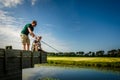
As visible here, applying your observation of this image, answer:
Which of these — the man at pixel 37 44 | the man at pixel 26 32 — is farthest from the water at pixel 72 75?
the man at pixel 26 32

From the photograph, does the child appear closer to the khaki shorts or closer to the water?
the khaki shorts

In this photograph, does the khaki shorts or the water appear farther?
the water

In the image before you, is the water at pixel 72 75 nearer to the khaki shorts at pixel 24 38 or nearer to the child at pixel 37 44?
the child at pixel 37 44

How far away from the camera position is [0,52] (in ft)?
45.9

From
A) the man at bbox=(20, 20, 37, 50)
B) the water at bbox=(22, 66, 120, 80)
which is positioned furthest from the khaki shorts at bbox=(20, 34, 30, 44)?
the water at bbox=(22, 66, 120, 80)

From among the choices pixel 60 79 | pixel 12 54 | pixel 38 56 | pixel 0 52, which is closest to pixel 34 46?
pixel 38 56

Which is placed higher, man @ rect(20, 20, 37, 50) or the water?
man @ rect(20, 20, 37, 50)

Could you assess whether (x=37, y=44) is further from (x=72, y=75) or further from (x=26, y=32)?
(x=72, y=75)

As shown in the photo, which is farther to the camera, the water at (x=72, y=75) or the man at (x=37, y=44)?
the water at (x=72, y=75)

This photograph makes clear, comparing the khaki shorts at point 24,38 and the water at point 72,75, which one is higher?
the khaki shorts at point 24,38

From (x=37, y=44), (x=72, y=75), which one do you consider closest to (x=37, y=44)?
(x=37, y=44)

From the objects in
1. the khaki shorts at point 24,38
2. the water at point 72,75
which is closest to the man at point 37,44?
the khaki shorts at point 24,38

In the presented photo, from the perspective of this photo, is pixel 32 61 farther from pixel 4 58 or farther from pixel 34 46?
pixel 4 58

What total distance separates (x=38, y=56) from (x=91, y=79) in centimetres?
3949
